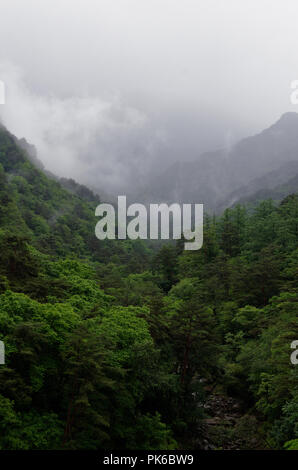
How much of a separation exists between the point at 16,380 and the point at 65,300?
6.93 meters

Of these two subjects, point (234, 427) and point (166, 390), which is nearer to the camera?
point (166, 390)

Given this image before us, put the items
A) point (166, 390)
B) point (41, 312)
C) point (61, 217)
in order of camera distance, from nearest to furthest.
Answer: point (41, 312) < point (166, 390) < point (61, 217)

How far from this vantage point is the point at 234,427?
21.6 metres

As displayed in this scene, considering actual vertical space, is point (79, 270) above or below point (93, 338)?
above

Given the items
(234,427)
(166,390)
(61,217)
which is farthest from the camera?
(61,217)

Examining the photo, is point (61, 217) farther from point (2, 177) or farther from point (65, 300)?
point (65, 300)

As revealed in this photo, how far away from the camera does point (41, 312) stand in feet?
49.9

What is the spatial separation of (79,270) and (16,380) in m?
15.8
